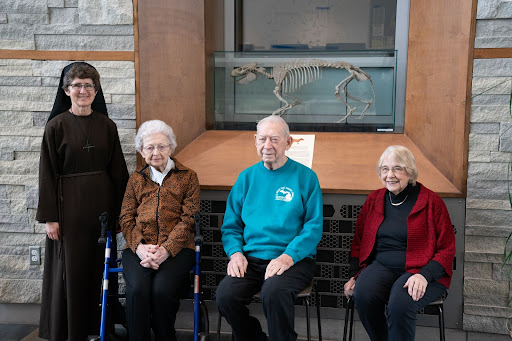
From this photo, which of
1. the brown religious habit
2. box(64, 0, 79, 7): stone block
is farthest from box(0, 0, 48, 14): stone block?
the brown religious habit

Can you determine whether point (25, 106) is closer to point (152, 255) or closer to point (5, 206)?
point (5, 206)

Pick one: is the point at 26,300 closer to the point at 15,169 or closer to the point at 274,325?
the point at 15,169

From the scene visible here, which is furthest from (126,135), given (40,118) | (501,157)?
(501,157)

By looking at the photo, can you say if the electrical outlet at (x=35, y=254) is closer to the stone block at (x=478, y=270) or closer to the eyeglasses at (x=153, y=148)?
the eyeglasses at (x=153, y=148)

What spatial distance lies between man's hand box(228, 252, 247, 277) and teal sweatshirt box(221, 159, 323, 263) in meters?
0.05

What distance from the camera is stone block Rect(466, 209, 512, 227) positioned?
2689 mm

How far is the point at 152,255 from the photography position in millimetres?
2451

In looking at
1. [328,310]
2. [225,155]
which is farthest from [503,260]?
[225,155]

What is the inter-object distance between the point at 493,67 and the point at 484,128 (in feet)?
0.95

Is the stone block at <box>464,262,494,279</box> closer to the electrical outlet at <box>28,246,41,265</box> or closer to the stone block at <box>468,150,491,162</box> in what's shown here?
the stone block at <box>468,150,491,162</box>

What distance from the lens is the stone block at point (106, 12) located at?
9.40 ft

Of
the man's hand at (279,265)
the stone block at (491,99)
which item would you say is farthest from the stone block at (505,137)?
the man's hand at (279,265)

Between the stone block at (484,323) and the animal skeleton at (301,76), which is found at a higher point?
the animal skeleton at (301,76)

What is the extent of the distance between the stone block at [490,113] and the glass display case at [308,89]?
0.68 m
